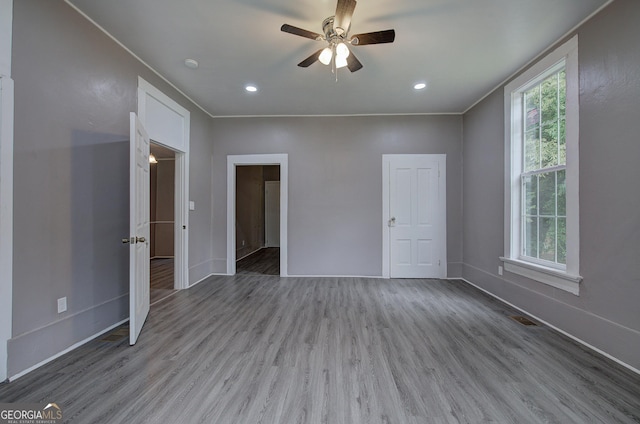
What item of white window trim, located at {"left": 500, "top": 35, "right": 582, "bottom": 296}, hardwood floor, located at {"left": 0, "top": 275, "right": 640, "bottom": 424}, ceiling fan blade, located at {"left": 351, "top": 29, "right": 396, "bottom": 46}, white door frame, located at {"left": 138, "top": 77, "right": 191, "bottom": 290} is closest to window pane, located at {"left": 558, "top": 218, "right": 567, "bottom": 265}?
white window trim, located at {"left": 500, "top": 35, "right": 582, "bottom": 296}

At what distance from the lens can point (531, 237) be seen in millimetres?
2967

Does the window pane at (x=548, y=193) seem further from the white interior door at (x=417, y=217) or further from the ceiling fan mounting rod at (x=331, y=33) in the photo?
the ceiling fan mounting rod at (x=331, y=33)

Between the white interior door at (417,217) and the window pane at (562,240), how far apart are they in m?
1.70

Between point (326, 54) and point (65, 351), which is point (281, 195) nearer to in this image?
point (326, 54)

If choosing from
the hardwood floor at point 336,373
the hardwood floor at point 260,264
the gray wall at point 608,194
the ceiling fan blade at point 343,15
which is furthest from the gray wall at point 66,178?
the gray wall at point 608,194

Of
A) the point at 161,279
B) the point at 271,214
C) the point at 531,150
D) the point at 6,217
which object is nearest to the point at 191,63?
the point at 6,217

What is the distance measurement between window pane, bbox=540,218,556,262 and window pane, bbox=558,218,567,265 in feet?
0.22

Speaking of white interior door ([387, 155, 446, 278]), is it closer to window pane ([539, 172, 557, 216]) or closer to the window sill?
the window sill

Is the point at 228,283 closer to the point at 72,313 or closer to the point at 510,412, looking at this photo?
the point at 72,313

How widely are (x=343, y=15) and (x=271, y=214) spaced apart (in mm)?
6689

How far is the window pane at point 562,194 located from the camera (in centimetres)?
251

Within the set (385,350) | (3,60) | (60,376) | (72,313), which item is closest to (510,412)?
(385,350)

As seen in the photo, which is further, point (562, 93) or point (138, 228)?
point (562, 93)

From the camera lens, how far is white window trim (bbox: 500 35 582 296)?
2.31 meters
